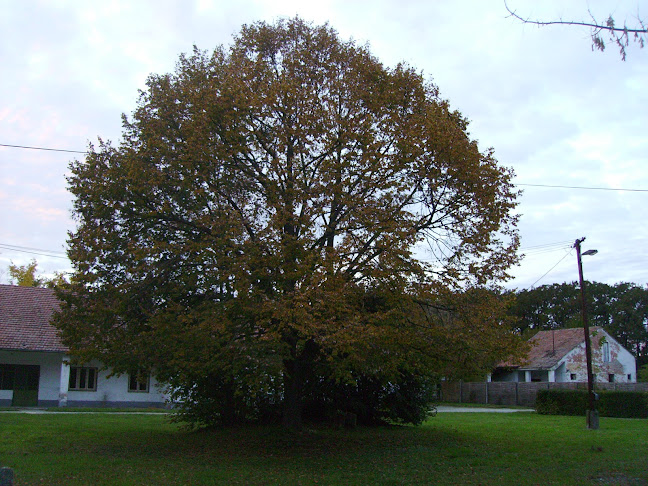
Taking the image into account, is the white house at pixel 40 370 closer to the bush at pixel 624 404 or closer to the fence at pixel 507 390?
the fence at pixel 507 390

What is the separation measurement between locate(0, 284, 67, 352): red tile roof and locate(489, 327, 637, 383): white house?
3231 cm

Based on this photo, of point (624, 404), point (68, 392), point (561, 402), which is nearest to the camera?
point (68, 392)

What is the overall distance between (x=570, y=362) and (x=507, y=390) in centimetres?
877

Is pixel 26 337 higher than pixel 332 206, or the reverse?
pixel 332 206

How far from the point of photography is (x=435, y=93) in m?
15.4

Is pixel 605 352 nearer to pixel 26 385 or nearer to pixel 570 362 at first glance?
pixel 570 362

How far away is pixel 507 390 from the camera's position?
42125 mm

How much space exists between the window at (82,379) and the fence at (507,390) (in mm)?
22274

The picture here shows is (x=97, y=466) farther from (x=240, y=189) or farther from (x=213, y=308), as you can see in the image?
(x=240, y=189)

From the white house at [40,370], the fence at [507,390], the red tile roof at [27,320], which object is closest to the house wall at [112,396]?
the white house at [40,370]

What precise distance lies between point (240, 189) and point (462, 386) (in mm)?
36357

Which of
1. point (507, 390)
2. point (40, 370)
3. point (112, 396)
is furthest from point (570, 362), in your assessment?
point (40, 370)

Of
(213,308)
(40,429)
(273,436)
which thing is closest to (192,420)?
(273,436)

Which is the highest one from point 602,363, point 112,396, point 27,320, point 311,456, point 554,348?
point 27,320
